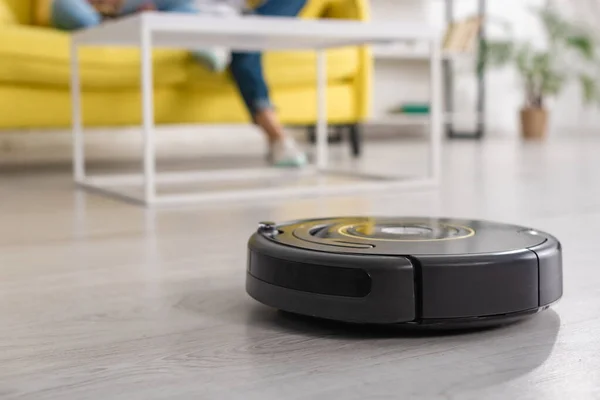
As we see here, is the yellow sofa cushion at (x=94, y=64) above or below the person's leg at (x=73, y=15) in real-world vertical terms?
below

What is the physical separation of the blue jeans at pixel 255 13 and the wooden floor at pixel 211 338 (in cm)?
114

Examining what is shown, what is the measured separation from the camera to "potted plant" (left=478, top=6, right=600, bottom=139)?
482 cm

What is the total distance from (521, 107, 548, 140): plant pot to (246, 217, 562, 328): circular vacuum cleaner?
14.2ft

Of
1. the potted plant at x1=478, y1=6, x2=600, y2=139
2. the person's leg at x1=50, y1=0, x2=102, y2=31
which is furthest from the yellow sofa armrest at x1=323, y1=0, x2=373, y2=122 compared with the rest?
the potted plant at x1=478, y1=6, x2=600, y2=139

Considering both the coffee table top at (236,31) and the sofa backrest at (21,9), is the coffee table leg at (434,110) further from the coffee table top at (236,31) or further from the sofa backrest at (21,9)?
the sofa backrest at (21,9)

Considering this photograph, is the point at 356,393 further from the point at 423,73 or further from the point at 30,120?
the point at 423,73

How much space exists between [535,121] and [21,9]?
3211 millimetres

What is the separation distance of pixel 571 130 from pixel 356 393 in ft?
17.0

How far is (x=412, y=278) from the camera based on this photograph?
0.64 m

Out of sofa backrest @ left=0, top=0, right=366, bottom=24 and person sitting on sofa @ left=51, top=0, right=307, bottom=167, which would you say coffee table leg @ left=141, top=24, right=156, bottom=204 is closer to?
person sitting on sofa @ left=51, top=0, right=307, bottom=167

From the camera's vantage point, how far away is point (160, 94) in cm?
273

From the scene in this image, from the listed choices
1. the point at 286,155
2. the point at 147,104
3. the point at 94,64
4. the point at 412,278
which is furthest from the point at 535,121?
the point at 412,278

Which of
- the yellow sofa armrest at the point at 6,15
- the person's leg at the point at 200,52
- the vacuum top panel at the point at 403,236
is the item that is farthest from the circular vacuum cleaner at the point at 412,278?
the yellow sofa armrest at the point at 6,15

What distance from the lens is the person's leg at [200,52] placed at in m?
2.52
